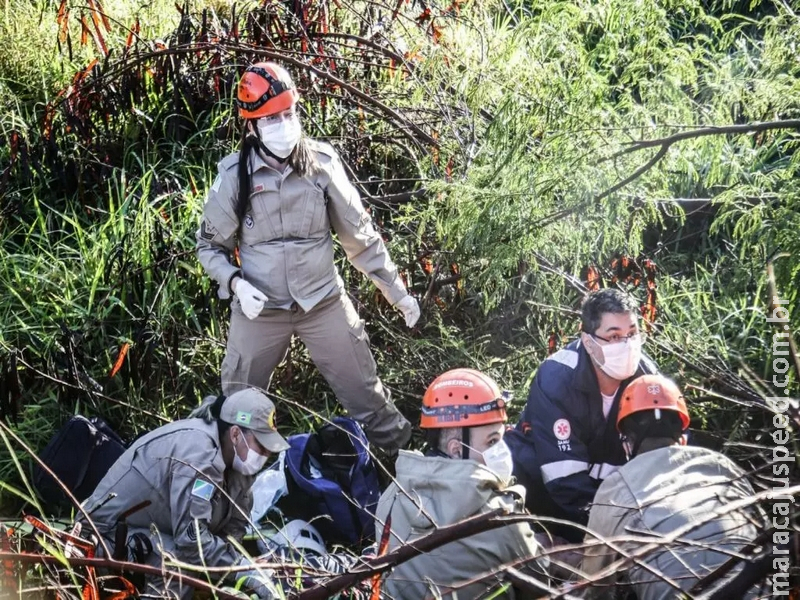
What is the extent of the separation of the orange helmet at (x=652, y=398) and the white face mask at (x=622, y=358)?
1.40 ft

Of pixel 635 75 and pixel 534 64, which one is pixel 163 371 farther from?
pixel 635 75

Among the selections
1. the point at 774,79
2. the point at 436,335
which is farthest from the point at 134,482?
the point at 774,79

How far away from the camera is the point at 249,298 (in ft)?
15.2

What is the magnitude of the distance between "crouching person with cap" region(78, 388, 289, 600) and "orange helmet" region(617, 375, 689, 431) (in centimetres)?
130

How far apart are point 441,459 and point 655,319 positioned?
7.78 ft

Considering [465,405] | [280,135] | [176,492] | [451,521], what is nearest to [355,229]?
[280,135]

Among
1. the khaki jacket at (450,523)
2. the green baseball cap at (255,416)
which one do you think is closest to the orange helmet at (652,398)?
the khaki jacket at (450,523)

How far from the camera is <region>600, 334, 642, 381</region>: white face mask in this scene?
421 centimetres

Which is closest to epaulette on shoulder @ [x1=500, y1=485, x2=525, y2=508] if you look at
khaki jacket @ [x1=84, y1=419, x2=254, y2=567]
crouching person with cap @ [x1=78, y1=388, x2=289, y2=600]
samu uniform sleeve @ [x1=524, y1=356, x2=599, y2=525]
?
samu uniform sleeve @ [x1=524, y1=356, x2=599, y2=525]

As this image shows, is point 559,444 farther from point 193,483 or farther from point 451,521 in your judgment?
point 193,483

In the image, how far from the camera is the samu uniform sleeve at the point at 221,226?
4.70 metres

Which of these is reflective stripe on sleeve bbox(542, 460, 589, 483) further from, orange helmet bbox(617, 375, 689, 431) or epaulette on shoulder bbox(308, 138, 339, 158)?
epaulette on shoulder bbox(308, 138, 339, 158)

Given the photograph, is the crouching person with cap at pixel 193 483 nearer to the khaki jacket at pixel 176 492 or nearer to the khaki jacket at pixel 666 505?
the khaki jacket at pixel 176 492

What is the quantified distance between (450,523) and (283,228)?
1.93 meters
